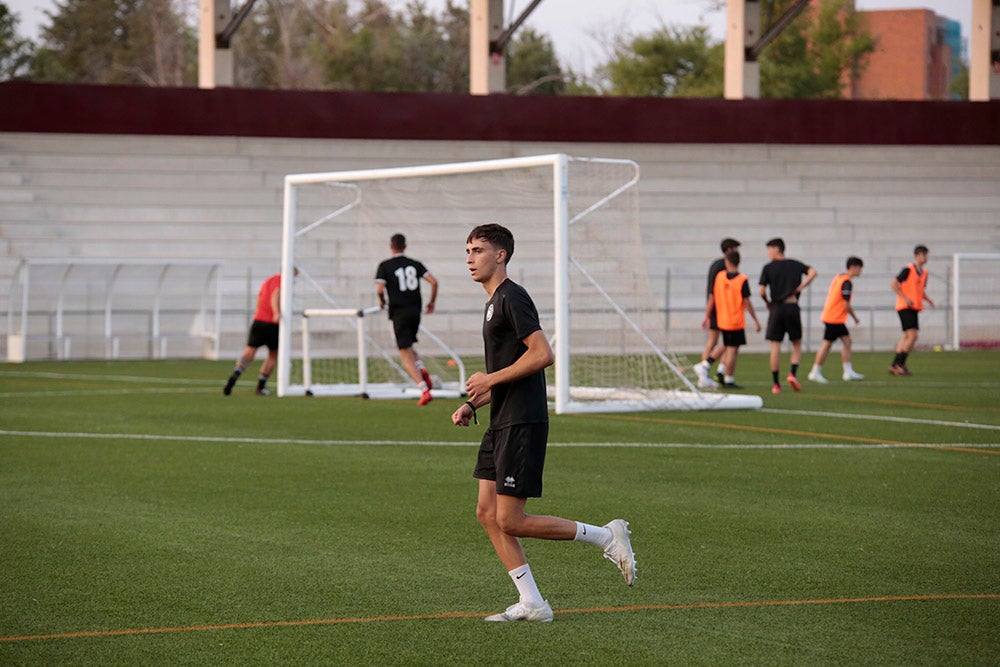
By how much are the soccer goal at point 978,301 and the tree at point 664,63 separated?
2542cm

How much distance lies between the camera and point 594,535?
6078 millimetres

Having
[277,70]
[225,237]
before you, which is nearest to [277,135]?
[225,237]

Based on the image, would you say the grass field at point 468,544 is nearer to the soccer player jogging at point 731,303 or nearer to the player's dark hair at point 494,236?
the player's dark hair at point 494,236

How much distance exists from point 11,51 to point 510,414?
6321 centimetres

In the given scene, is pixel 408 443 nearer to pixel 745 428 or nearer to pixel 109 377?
pixel 745 428

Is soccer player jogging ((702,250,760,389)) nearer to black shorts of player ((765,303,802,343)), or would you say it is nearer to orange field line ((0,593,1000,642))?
black shorts of player ((765,303,802,343))

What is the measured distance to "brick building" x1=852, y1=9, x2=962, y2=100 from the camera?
80562 mm

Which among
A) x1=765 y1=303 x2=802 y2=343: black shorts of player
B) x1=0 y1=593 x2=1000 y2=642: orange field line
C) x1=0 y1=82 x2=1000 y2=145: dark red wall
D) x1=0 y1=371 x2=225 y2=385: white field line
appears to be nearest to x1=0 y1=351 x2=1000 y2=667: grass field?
x1=0 y1=593 x2=1000 y2=642: orange field line

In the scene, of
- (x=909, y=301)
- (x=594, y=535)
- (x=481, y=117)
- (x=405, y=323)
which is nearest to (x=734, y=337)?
(x=909, y=301)

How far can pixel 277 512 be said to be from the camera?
8.80 m

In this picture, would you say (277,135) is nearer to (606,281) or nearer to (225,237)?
(225,237)

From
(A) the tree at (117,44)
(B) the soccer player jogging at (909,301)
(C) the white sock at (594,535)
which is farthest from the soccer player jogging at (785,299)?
(A) the tree at (117,44)

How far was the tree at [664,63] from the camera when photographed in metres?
57.7

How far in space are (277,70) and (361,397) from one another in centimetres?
4872
